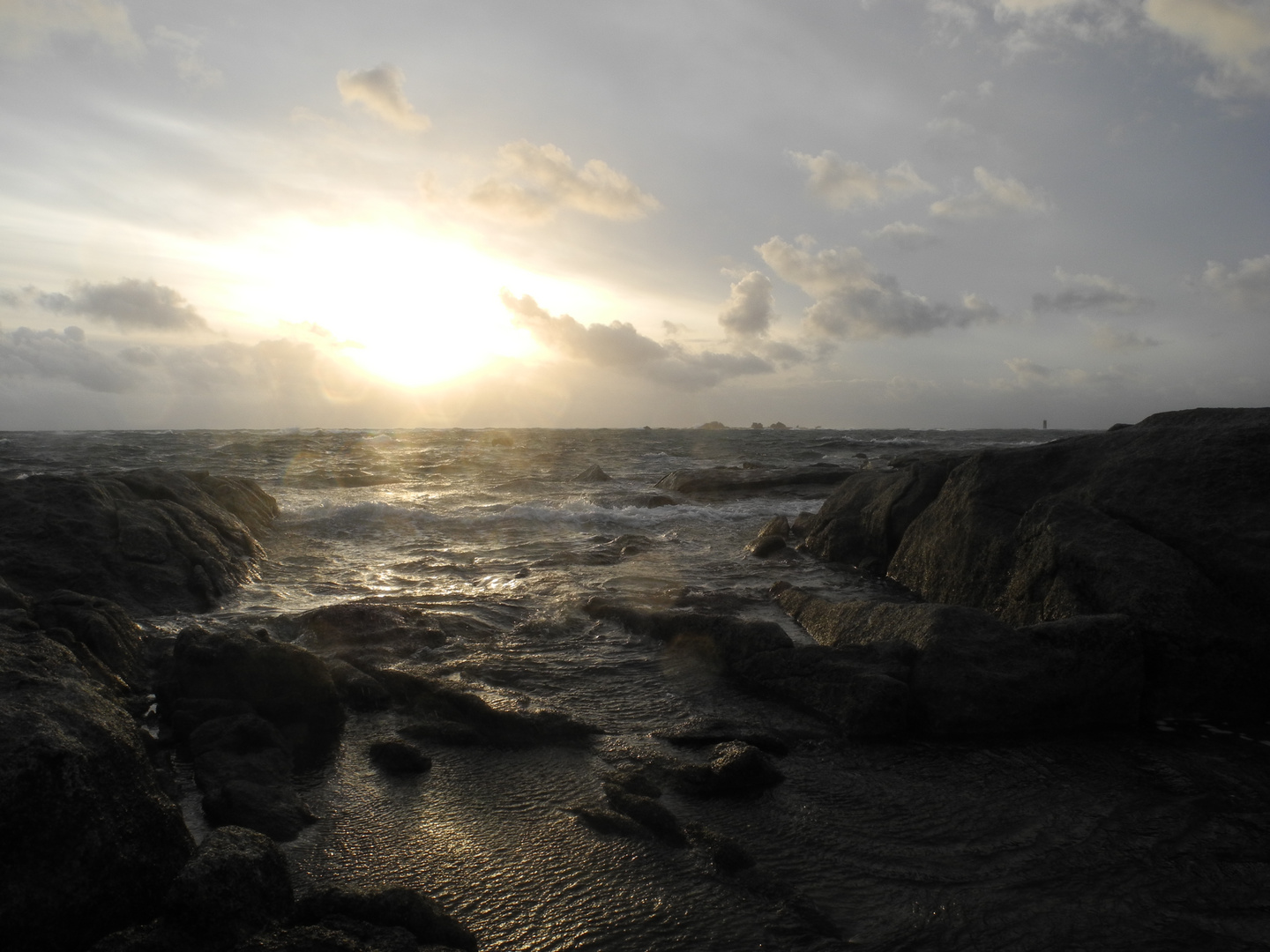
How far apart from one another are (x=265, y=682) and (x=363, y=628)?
215cm

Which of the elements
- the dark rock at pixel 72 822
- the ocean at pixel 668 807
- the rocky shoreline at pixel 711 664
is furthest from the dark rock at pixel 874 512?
the dark rock at pixel 72 822

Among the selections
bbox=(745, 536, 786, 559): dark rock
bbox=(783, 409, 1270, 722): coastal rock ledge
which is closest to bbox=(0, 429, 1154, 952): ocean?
bbox=(783, 409, 1270, 722): coastal rock ledge

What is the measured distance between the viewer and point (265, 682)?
211 inches

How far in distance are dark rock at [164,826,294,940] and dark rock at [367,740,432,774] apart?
1.50 meters

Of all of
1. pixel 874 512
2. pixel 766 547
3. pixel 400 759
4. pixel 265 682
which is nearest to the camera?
pixel 400 759

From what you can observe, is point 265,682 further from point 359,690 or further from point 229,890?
point 229,890

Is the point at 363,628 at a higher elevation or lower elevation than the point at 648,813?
higher

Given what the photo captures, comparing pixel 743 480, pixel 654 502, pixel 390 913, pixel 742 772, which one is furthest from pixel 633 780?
pixel 743 480

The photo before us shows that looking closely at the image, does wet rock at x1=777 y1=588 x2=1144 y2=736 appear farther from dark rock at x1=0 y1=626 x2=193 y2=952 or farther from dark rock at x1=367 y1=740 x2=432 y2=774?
dark rock at x1=0 y1=626 x2=193 y2=952

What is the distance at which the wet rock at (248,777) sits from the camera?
3.96 metres

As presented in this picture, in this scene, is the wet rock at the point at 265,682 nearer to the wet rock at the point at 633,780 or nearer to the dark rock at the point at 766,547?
the wet rock at the point at 633,780

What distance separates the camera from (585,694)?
611 centimetres

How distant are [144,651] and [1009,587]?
839 cm

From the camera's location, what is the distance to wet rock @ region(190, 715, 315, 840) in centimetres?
396
